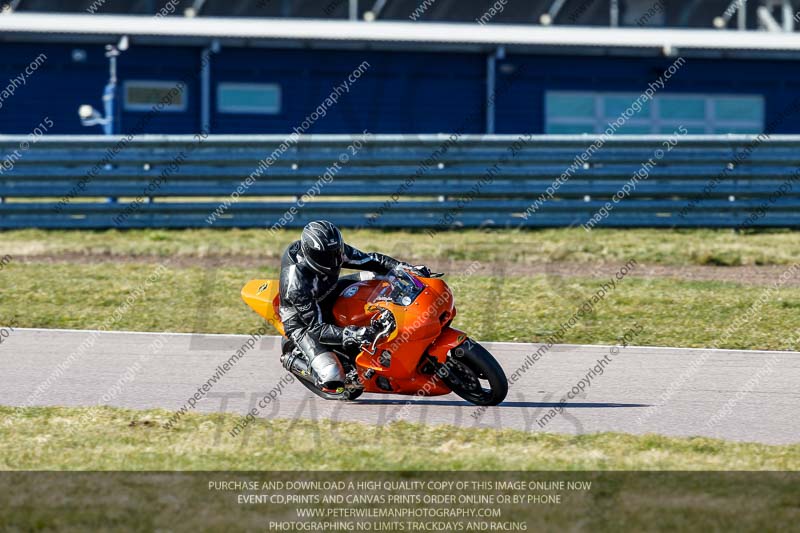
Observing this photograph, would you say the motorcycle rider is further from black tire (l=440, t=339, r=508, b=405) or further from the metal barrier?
the metal barrier

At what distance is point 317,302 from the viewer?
28.2 feet

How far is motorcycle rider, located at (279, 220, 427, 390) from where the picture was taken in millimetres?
8344

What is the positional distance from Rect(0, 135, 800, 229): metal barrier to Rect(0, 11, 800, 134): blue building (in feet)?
29.0

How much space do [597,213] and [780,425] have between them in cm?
1005

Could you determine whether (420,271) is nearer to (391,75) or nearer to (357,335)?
(357,335)

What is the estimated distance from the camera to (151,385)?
916 cm

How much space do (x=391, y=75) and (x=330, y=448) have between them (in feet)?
69.2

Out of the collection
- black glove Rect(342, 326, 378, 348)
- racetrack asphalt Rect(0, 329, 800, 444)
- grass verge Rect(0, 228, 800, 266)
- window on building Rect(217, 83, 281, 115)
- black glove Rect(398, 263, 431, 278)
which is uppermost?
black glove Rect(398, 263, 431, 278)

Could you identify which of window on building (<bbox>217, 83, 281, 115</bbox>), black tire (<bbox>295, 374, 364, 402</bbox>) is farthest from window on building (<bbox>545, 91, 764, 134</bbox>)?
black tire (<bbox>295, 374, 364, 402</bbox>)

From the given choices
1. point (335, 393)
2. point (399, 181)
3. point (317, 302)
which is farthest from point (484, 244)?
point (335, 393)

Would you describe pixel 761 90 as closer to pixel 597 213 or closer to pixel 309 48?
pixel 309 48

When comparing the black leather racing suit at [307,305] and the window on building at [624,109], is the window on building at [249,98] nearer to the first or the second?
the window on building at [624,109]

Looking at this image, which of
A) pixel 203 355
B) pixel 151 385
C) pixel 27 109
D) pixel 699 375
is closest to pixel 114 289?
pixel 203 355

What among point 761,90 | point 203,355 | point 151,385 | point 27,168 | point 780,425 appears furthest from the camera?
point 761,90
